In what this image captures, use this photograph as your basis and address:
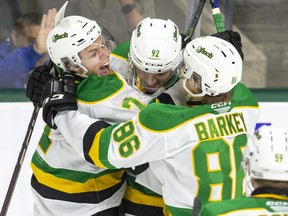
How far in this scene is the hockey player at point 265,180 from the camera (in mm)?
1501

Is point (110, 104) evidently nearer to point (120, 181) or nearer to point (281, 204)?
point (120, 181)

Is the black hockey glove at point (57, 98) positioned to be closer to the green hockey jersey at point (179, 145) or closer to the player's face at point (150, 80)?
the green hockey jersey at point (179, 145)

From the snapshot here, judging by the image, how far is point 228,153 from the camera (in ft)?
6.21

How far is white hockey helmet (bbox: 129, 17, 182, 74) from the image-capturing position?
6.54ft

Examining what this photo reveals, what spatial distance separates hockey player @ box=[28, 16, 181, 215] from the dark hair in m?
1.76

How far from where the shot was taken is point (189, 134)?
6.08 feet

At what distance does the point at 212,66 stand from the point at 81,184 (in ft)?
1.73

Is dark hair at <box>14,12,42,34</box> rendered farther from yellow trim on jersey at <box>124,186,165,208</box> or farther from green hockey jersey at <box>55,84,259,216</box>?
green hockey jersey at <box>55,84,259,216</box>

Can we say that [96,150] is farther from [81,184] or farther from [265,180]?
[265,180]

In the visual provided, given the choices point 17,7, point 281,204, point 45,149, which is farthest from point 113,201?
point 17,7

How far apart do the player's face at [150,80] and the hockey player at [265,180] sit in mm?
534

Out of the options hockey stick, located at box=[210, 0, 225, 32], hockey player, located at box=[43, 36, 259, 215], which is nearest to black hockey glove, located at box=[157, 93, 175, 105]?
hockey player, located at box=[43, 36, 259, 215]

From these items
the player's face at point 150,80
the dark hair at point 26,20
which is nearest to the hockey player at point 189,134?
the player's face at point 150,80

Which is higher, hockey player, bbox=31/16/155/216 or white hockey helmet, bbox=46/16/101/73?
white hockey helmet, bbox=46/16/101/73
